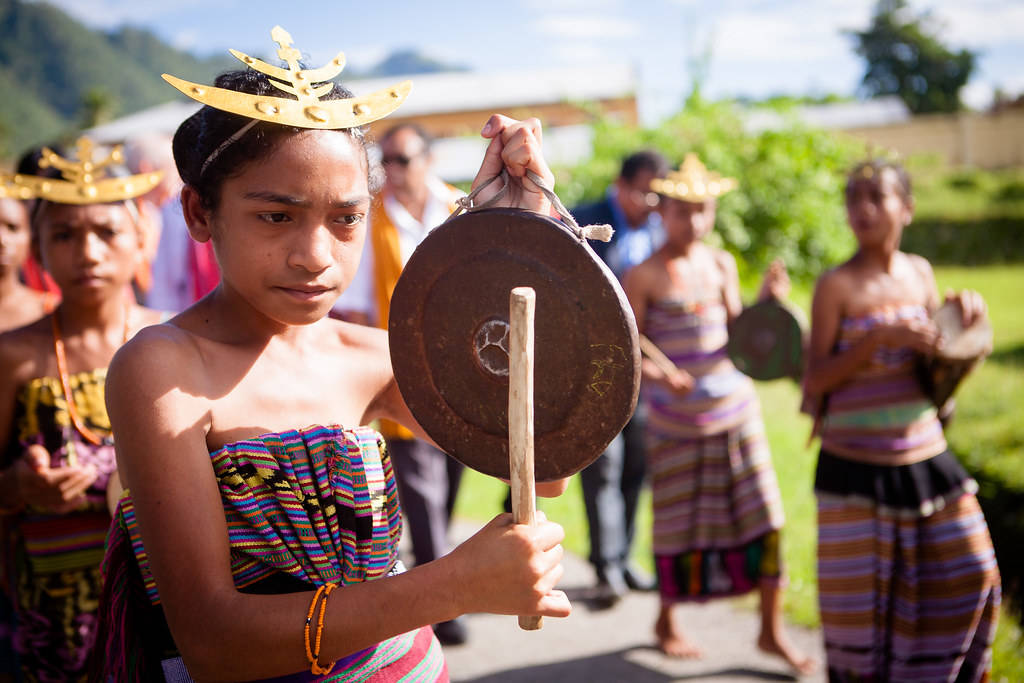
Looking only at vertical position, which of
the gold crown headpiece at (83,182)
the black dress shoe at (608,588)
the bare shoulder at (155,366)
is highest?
the gold crown headpiece at (83,182)

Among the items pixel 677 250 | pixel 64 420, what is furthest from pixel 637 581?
pixel 64 420

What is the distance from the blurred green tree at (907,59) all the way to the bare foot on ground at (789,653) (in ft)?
272

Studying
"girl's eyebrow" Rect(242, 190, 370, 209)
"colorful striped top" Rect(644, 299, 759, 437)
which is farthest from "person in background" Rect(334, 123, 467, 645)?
"girl's eyebrow" Rect(242, 190, 370, 209)

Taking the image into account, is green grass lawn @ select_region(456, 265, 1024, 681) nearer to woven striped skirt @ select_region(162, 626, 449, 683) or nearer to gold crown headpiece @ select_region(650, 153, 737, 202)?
gold crown headpiece @ select_region(650, 153, 737, 202)

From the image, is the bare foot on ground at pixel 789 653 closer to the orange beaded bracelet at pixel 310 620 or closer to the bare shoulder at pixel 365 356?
the bare shoulder at pixel 365 356

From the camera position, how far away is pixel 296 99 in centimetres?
159

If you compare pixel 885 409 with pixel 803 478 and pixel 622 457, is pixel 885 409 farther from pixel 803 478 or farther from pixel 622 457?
pixel 803 478

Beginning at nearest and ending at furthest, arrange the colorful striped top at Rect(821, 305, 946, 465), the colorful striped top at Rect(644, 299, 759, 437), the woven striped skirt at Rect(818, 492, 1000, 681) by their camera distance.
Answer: the woven striped skirt at Rect(818, 492, 1000, 681) < the colorful striped top at Rect(821, 305, 946, 465) < the colorful striped top at Rect(644, 299, 759, 437)

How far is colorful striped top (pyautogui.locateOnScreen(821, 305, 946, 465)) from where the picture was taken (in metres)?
3.55

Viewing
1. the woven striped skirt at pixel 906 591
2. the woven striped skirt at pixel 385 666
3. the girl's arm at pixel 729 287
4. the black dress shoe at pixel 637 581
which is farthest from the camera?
the black dress shoe at pixel 637 581

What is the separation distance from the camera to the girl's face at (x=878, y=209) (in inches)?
146

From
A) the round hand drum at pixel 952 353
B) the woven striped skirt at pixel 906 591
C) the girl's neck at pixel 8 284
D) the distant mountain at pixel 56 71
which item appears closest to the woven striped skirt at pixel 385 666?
the woven striped skirt at pixel 906 591

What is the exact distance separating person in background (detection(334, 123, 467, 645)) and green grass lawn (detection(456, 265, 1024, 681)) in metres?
1.42

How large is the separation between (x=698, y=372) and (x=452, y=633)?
195 centimetres
